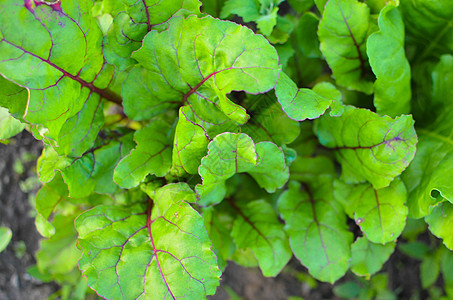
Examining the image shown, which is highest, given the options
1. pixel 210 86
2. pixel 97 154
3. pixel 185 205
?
pixel 210 86

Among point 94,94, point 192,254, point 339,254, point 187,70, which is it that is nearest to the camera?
point 192,254

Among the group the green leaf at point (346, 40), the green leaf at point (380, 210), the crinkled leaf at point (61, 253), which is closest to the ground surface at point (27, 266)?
the crinkled leaf at point (61, 253)

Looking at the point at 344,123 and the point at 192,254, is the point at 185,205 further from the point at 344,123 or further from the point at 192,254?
the point at 344,123

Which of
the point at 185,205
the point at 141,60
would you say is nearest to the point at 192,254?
the point at 185,205

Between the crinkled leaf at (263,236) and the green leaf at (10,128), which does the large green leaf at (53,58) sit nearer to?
the green leaf at (10,128)

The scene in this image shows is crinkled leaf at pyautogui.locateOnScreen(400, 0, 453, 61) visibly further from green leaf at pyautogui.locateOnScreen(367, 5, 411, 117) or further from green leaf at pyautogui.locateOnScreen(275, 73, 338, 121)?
green leaf at pyautogui.locateOnScreen(275, 73, 338, 121)

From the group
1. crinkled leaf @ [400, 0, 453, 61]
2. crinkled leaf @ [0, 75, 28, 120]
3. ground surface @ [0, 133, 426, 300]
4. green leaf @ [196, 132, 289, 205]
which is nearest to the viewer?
green leaf @ [196, 132, 289, 205]

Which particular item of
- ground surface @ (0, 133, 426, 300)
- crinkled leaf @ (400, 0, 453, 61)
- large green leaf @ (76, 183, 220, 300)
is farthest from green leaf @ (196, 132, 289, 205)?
ground surface @ (0, 133, 426, 300)
